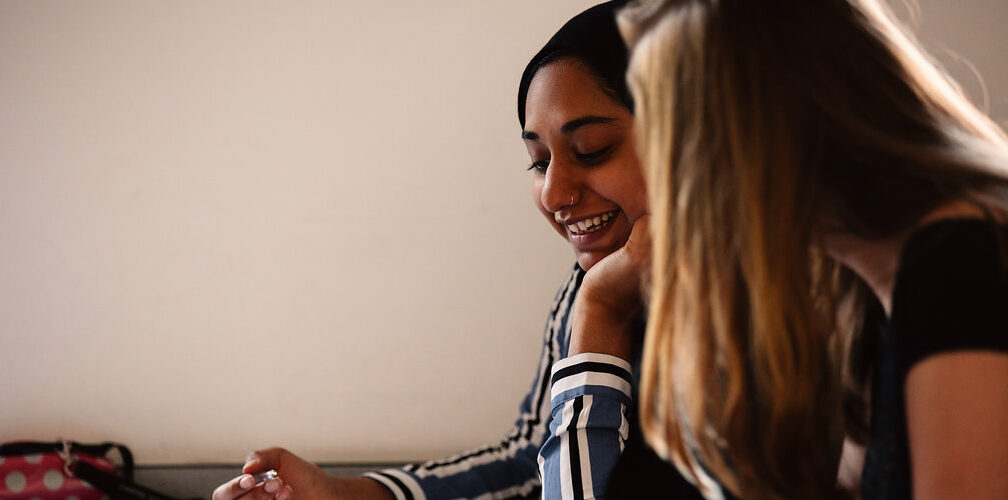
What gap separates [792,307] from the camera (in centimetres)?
57

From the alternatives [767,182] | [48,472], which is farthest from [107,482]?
[767,182]

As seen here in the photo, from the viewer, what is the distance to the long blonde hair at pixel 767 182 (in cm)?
56

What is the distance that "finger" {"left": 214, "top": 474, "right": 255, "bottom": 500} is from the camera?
38.2 inches

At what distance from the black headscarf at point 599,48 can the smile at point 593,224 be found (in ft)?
0.44

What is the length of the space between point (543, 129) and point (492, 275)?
46cm

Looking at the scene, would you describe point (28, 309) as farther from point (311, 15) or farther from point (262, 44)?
point (311, 15)

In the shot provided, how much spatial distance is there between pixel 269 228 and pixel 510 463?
2.01 feet

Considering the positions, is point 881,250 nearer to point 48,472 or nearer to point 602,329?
point 602,329

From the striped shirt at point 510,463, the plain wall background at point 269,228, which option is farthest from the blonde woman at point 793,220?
the plain wall background at point 269,228

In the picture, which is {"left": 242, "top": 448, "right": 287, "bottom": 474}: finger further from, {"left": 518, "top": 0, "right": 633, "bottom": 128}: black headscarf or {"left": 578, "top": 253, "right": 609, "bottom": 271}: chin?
{"left": 518, "top": 0, "right": 633, "bottom": 128}: black headscarf

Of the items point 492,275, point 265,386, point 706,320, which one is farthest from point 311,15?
point 706,320

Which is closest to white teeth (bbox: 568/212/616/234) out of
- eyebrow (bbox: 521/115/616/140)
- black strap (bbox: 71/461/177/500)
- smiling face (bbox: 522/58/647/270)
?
smiling face (bbox: 522/58/647/270)

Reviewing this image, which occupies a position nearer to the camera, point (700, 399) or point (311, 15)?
point (700, 399)

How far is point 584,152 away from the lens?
3.13 feet
